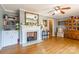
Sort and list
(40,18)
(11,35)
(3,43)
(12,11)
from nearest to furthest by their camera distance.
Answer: (3,43) < (11,35) < (12,11) < (40,18)

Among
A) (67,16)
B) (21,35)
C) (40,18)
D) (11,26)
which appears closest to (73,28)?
(67,16)

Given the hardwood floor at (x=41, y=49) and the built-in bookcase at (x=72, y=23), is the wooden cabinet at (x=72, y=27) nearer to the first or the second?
the built-in bookcase at (x=72, y=23)

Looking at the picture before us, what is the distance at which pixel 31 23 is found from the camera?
6.14 m

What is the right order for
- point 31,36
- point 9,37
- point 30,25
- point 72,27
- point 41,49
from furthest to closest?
point 72,27
point 31,36
point 30,25
point 9,37
point 41,49

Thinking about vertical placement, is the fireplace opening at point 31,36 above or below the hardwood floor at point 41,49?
above

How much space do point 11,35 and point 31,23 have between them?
1309mm

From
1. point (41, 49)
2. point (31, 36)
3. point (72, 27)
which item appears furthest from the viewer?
point (72, 27)

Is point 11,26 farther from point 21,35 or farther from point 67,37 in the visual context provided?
point 67,37

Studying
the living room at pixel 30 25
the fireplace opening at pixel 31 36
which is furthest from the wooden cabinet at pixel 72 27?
the fireplace opening at pixel 31 36

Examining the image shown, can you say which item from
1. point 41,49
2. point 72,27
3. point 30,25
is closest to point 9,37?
point 30,25

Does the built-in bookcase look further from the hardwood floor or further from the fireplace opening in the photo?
the fireplace opening

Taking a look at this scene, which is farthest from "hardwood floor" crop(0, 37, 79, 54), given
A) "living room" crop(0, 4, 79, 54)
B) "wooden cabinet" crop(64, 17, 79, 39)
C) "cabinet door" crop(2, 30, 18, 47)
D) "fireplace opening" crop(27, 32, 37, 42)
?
"wooden cabinet" crop(64, 17, 79, 39)

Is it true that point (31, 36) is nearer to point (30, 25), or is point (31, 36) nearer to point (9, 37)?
point (30, 25)

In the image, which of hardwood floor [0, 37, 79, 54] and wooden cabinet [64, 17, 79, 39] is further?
wooden cabinet [64, 17, 79, 39]
